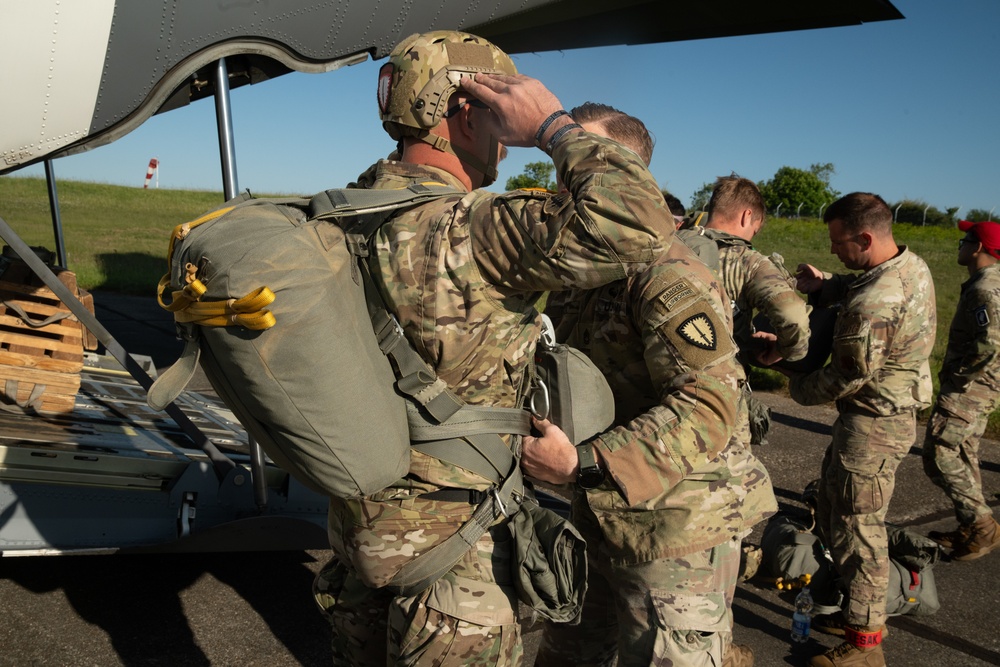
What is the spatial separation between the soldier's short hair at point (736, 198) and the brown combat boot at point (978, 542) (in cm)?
257

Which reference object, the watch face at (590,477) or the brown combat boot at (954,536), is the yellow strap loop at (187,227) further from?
the brown combat boot at (954,536)

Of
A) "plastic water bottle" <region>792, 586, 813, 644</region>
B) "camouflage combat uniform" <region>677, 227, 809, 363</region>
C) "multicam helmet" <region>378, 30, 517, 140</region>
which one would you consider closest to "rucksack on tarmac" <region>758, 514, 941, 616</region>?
"plastic water bottle" <region>792, 586, 813, 644</region>

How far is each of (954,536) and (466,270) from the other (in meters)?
4.52

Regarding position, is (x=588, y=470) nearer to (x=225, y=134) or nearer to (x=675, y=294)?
(x=675, y=294)

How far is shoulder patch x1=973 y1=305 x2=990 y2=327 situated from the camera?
5047mm

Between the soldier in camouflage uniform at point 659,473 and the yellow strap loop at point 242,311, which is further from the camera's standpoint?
the soldier in camouflage uniform at point 659,473

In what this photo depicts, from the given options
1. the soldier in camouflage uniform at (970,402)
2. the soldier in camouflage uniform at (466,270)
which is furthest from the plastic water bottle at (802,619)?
the soldier in camouflage uniform at (466,270)

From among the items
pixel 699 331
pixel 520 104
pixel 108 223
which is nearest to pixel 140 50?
pixel 520 104

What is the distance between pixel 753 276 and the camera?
375 cm

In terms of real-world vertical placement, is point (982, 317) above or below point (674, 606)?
above

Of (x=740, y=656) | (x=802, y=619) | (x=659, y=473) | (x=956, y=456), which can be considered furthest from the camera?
(x=956, y=456)

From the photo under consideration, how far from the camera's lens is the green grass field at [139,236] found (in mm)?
13664

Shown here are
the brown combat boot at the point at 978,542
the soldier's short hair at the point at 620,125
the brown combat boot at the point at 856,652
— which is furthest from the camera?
the brown combat boot at the point at 978,542

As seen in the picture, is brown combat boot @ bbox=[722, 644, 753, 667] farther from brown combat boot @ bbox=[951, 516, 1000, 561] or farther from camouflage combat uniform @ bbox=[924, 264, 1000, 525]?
camouflage combat uniform @ bbox=[924, 264, 1000, 525]
